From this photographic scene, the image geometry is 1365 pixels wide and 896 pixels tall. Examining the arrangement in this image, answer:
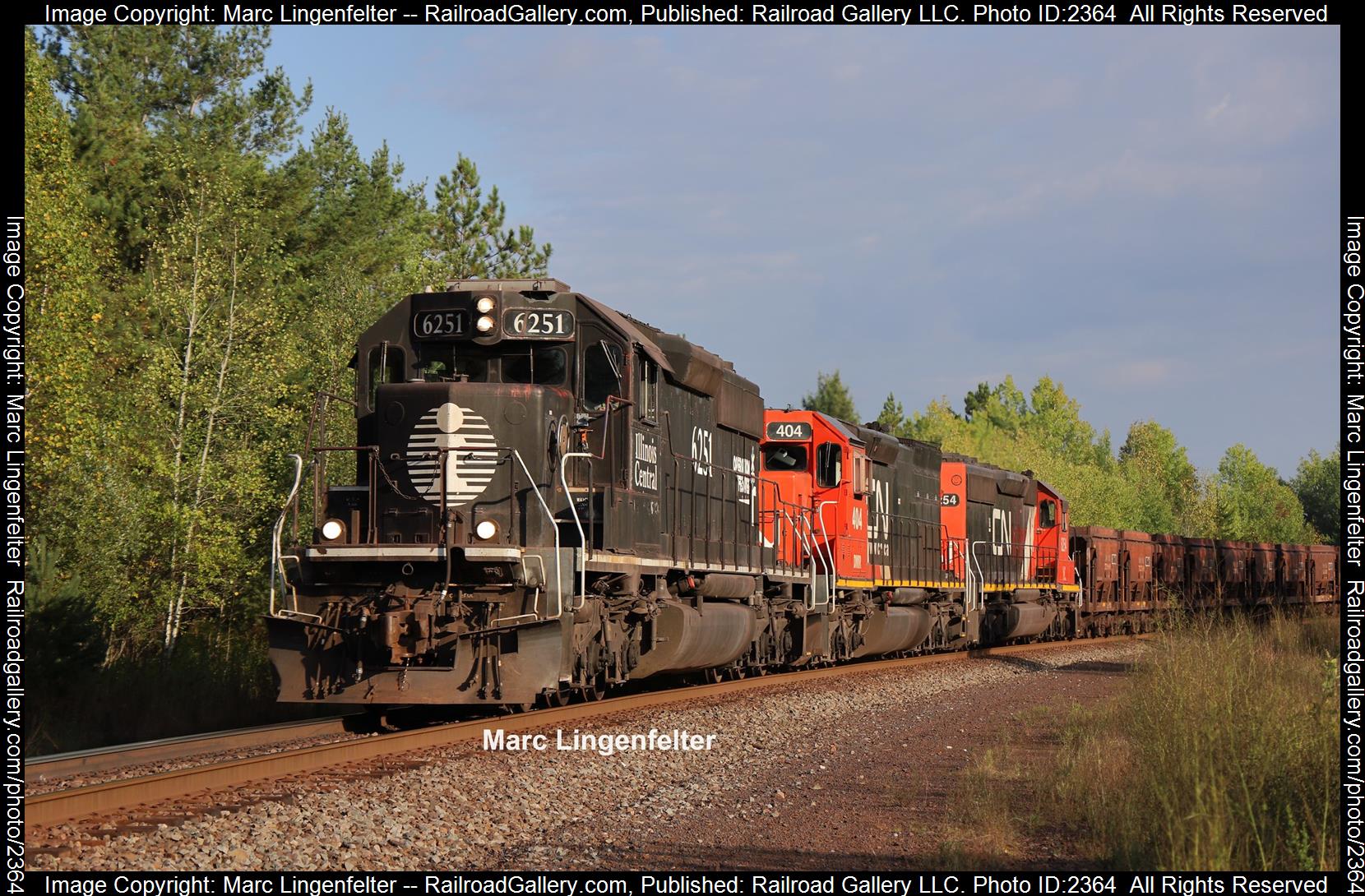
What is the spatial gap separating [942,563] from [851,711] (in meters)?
11.1

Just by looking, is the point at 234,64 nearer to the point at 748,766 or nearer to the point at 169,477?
the point at 169,477

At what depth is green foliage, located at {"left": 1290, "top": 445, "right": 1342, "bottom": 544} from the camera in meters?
80.8

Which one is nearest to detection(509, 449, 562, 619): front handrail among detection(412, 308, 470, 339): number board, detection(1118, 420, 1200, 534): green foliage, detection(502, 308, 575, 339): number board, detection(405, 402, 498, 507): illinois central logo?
detection(405, 402, 498, 507): illinois central logo

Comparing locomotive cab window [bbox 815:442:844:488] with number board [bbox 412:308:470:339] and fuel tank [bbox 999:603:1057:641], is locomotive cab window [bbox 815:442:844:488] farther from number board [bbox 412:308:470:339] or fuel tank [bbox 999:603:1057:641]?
fuel tank [bbox 999:603:1057:641]

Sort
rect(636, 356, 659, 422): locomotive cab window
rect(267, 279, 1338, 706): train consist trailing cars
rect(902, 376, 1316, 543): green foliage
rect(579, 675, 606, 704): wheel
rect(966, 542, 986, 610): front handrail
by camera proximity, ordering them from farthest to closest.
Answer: rect(902, 376, 1316, 543): green foliage
rect(966, 542, 986, 610): front handrail
rect(579, 675, 606, 704): wheel
rect(636, 356, 659, 422): locomotive cab window
rect(267, 279, 1338, 706): train consist trailing cars

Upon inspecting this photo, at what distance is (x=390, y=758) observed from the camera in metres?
9.98

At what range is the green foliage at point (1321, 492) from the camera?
3182 inches

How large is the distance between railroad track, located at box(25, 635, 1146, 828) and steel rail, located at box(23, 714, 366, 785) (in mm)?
542

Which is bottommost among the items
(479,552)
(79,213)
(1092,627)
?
(1092,627)

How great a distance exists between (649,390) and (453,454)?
2.36 meters

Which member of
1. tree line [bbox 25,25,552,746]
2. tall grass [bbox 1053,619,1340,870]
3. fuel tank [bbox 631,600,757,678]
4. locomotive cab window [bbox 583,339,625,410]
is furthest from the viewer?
tree line [bbox 25,25,552,746]
